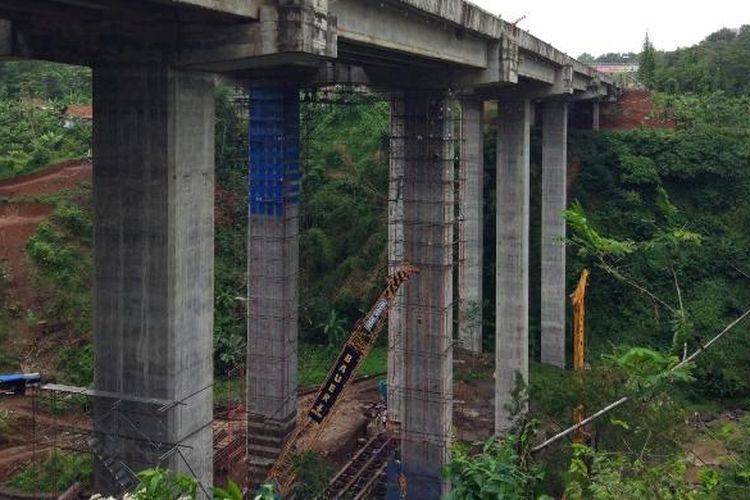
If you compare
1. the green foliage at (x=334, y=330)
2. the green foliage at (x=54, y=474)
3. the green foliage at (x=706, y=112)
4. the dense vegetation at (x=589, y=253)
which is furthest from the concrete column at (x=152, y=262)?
the green foliage at (x=706, y=112)

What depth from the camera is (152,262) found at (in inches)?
616

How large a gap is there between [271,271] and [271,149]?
4.40m

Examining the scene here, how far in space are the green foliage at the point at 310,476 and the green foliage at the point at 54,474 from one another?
666 cm

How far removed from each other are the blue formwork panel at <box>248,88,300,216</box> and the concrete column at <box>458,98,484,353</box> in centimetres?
1402

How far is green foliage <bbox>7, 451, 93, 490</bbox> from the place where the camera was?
84.6 ft

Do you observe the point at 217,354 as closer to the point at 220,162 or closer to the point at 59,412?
the point at 59,412

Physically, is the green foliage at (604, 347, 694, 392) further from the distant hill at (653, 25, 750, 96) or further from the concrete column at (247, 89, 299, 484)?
the distant hill at (653, 25, 750, 96)

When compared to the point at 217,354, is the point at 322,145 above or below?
above

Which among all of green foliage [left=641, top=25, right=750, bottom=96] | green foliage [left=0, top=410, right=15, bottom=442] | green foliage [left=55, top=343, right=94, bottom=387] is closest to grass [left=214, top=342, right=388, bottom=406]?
green foliage [left=55, top=343, right=94, bottom=387]

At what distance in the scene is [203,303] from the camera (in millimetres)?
16500

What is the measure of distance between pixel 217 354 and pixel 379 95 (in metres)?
15.1

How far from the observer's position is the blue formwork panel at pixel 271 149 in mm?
28625

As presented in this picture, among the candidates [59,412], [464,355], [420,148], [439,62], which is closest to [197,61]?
[439,62]

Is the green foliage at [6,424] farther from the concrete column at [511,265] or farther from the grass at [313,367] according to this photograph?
the concrete column at [511,265]
